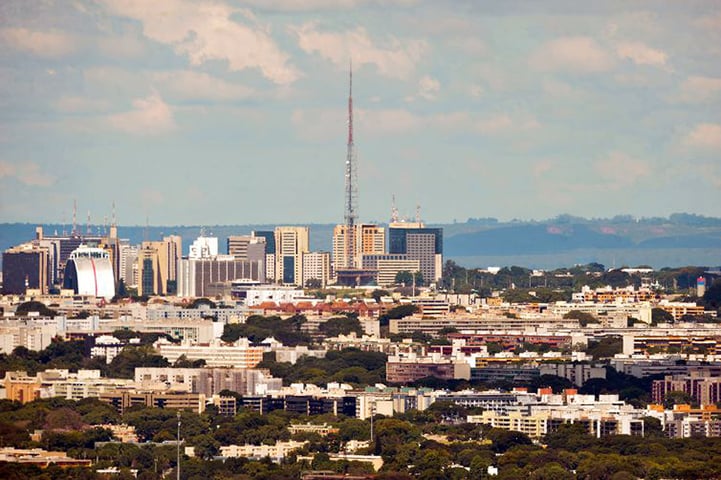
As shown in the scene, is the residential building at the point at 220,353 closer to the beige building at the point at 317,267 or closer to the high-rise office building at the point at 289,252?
the beige building at the point at 317,267

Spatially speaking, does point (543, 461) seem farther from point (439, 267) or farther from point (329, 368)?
point (439, 267)

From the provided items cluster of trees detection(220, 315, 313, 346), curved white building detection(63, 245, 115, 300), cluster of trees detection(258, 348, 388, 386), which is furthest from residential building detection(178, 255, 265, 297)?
cluster of trees detection(258, 348, 388, 386)

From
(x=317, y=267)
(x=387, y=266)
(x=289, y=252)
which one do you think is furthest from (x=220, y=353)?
(x=289, y=252)

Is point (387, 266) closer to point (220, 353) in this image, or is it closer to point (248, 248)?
point (248, 248)

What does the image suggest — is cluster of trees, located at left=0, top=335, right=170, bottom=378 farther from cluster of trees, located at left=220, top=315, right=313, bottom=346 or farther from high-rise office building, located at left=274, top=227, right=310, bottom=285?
high-rise office building, located at left=274, top=227, right=310, bottom=285

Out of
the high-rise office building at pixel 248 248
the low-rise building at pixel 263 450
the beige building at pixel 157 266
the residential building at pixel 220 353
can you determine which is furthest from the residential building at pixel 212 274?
the low-rise building at pixel 263 450

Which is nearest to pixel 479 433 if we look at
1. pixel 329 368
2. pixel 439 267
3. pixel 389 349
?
pixel 329 368
